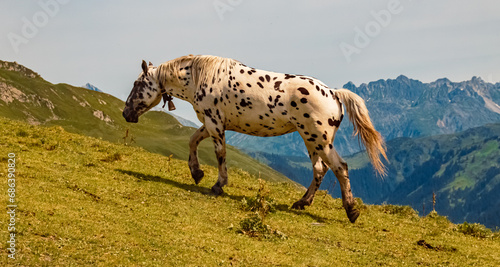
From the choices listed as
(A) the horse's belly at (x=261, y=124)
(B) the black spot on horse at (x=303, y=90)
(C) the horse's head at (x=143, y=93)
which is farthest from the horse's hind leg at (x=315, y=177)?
(C) the horse's head at (x=143, y=93)

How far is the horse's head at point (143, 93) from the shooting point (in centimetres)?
1738

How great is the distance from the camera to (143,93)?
17.5 meters

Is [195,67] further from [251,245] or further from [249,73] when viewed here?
[251,245]

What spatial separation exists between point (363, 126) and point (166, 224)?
24.9 feet

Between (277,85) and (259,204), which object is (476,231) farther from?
(277,85)

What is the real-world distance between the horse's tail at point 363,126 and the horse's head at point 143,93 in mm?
7241

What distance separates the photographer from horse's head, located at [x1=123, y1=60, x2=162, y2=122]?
1738cm

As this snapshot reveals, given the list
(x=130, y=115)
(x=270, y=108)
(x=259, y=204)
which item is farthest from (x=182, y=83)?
(x=259, y=204)

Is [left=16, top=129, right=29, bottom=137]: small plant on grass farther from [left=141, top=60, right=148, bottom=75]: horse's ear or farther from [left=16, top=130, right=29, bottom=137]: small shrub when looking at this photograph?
[left=141, top=60, right=148, bottom=75]: horse's ear

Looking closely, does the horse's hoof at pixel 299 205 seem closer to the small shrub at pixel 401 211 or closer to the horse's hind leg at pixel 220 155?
the horse's hind leg at pixel 220 155

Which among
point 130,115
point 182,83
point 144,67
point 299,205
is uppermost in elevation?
point 144,67

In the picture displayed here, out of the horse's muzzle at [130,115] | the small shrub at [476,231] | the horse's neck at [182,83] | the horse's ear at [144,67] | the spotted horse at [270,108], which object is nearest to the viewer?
the spotted horse at [270,108]

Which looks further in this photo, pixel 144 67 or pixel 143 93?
pixel 143 93

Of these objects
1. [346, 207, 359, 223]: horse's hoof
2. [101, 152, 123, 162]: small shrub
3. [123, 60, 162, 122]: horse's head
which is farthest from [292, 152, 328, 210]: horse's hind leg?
[101, 152, 123, 162]: small shrub
